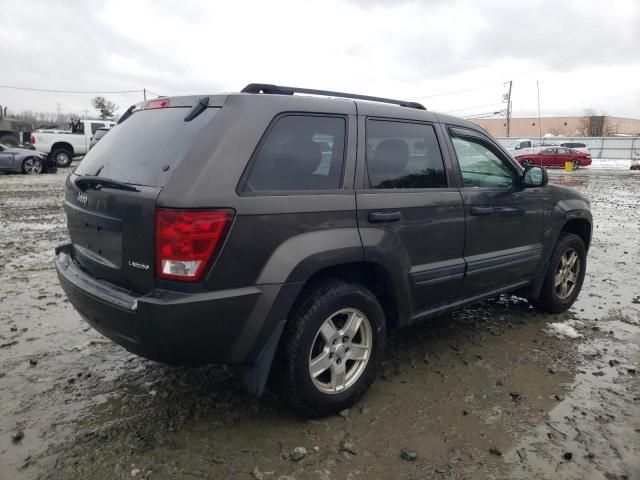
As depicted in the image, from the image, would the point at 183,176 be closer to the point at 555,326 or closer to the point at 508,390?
the point at 508,390

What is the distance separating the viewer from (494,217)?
3.72 m

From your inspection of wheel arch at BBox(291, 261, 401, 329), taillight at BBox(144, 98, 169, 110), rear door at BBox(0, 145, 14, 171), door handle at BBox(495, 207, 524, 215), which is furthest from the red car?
taillight at BBox(144, 98, 169, 110)

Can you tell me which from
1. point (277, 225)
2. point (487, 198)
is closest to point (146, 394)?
point (277, 225)

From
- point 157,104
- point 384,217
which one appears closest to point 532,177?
point 384,217

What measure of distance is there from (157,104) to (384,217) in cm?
153

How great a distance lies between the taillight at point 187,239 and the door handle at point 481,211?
1.94 m

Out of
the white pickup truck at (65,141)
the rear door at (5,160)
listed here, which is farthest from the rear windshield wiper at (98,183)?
the white pickup truck at (65,141)

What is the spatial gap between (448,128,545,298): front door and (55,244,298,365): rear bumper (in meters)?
1.69

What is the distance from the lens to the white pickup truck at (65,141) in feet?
69.7

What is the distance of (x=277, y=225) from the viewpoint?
8.08 feet

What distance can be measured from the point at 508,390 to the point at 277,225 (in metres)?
1.94

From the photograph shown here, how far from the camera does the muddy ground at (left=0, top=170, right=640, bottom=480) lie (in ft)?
7.97

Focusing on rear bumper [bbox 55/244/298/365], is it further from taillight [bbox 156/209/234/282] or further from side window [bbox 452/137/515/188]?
side window [bbox 452/137/515/188]

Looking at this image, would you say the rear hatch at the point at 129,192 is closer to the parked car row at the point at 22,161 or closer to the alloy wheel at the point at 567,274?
the alloy wheel at the point at 567,274
